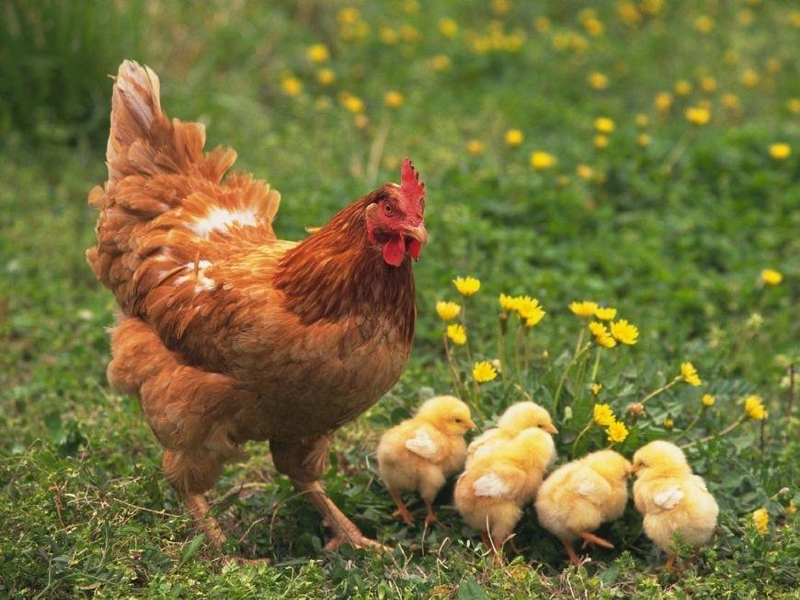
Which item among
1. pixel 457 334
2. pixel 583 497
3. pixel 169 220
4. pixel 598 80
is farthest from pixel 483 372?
pixel 598 80

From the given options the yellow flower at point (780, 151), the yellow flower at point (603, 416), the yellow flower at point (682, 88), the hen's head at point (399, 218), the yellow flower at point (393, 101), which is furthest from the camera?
the yellow flower at point (682, 88)

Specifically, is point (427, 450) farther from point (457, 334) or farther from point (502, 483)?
point (457, 334)

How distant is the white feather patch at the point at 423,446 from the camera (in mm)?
4438

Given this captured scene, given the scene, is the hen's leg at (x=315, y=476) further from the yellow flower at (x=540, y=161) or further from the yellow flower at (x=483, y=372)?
the yellow flower at (x=540, y=161)

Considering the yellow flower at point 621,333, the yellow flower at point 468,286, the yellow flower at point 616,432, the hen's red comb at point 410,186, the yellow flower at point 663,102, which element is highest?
the hen's red comb at point 410,186

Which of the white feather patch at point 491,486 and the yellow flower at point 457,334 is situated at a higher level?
the yellow flower at point 457,334

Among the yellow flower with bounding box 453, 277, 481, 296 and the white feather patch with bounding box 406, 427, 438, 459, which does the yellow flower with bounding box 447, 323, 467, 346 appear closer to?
the yellow flower with bounding box 453, 277, 481, 296

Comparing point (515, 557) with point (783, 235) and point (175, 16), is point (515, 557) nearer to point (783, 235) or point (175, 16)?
point (783, 235)

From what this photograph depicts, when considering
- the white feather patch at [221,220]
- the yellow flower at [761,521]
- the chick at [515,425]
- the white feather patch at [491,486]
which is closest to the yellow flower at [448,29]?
the white feather patch at [221,220]

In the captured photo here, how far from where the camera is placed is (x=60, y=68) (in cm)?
768

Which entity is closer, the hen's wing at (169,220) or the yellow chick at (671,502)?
the yellow chick at (671,502)

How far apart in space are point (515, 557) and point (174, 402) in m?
1.44

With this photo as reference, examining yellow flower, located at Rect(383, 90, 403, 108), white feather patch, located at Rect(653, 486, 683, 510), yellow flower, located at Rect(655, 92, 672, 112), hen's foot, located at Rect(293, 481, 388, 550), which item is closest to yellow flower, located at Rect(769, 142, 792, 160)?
yellow flower, located at Rect(655, 92, 672, 112)

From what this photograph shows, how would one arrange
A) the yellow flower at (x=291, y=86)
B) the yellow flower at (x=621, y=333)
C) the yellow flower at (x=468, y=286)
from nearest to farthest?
1. the yellow flower at (x=621, y=333)
2. the yellow flower at (x=468, y=286)
3. the yellow flower at (x=291, y=86)
